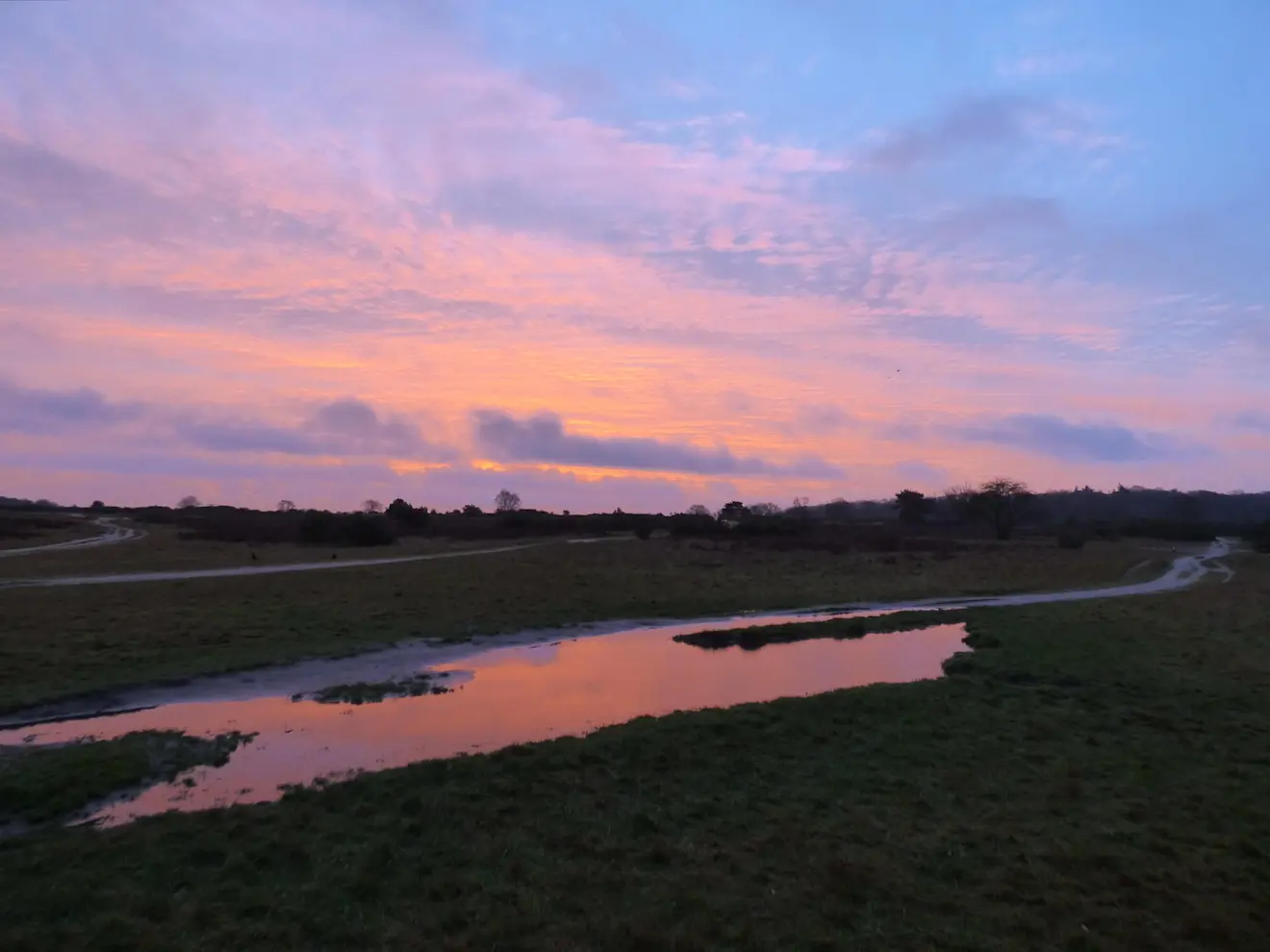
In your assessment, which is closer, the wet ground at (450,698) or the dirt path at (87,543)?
the wet ground at (450,698)

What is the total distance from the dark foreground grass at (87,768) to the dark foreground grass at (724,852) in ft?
5.06

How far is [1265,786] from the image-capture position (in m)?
12.9

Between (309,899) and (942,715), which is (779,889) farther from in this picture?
(942,715)

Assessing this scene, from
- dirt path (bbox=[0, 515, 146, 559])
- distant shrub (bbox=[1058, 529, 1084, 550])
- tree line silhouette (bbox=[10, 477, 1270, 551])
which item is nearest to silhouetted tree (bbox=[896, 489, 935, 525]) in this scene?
tree line silhouette (bbox=[10, 477, 1270, 551])

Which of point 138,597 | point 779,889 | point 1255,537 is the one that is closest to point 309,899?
point 779,889

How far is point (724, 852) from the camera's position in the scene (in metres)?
10.1

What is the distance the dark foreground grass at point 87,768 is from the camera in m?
11.6

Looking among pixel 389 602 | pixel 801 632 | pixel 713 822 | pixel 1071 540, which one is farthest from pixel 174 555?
pixel 1071 540

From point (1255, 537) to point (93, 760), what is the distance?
12720cm

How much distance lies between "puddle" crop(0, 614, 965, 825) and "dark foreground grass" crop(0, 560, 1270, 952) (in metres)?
1.64

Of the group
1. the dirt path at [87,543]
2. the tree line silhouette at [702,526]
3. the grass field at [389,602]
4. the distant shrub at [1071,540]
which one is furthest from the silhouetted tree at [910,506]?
the dirt path at [87,543]

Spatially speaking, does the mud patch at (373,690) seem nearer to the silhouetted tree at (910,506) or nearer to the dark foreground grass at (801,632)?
the dark foreground grass at (801,632)

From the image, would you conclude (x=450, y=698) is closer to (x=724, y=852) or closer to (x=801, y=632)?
(x=724, y=852)

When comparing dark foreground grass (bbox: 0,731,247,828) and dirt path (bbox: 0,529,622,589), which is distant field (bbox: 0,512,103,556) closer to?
dirt path (bbox: 0,529,622,589)
